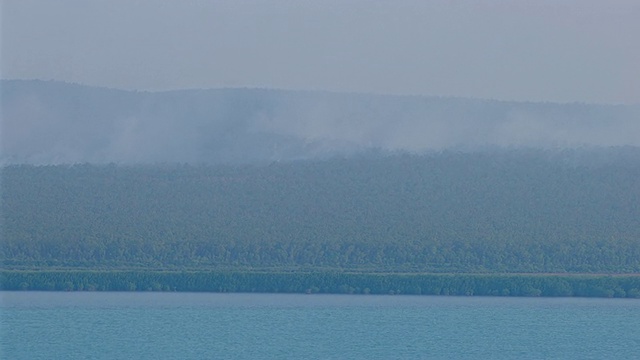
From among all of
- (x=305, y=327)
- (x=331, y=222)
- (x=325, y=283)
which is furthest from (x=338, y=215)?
(x=305, y=327)

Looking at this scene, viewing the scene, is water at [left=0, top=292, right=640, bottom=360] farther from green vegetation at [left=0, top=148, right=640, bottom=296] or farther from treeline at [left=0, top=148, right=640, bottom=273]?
treeline at [left=0, top=148, right=640, bottom=273]

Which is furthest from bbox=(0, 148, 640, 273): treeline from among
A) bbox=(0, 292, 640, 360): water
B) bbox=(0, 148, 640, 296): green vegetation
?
bbox=(0, 292, 640, 360): water

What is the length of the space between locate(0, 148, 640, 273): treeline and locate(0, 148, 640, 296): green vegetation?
0.08m

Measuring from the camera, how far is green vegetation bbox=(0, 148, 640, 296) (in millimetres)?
45125

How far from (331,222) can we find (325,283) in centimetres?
1124

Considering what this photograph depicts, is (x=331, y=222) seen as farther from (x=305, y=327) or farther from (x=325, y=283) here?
(x=305, y=327)

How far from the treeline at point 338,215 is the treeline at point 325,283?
2.97 metres

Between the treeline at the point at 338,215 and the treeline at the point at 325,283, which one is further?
the treeline at the point at 338,215

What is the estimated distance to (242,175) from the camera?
62125 mm

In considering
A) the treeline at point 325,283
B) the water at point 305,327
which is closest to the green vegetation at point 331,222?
the treeline at point 325,283

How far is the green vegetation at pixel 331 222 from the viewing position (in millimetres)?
45125

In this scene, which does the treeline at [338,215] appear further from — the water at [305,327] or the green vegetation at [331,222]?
the water at [305,327]

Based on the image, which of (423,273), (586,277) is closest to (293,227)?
(423,273)

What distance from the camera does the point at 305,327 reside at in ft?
116
